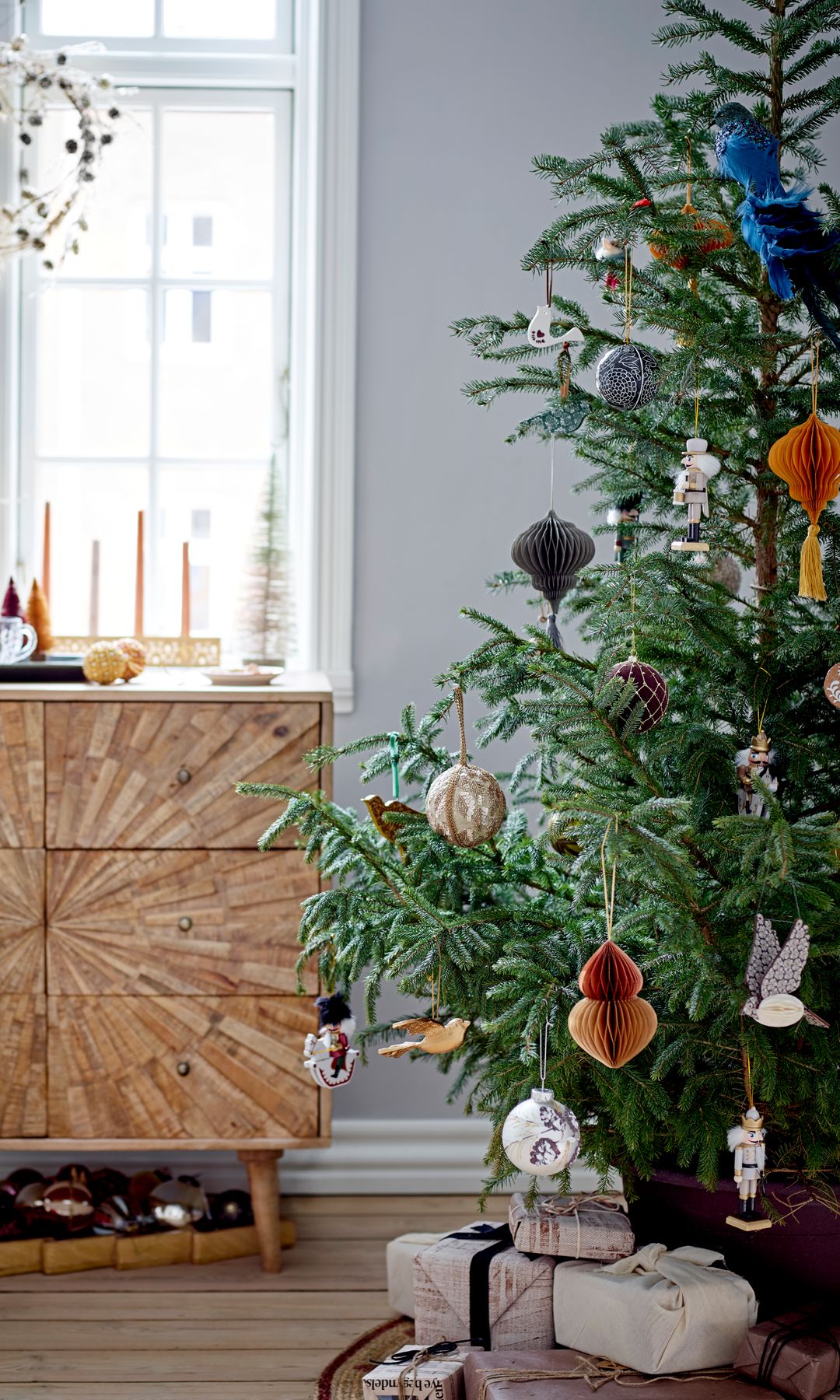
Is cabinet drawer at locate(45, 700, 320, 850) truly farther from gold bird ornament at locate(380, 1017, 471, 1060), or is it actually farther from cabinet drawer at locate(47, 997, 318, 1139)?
gold bird ornament at locate(380, 1017, 471, 1060)

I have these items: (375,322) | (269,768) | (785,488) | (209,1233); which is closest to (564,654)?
(785,488)

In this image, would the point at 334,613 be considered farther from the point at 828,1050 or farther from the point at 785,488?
Answer: the point at 828,1050

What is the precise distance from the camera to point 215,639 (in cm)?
237

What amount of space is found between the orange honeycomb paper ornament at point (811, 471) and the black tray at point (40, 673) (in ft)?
3.99

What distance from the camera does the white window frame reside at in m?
2.37

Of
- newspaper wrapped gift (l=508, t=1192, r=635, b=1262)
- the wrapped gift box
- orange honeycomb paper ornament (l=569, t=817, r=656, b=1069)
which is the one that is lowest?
the wrapped gift box

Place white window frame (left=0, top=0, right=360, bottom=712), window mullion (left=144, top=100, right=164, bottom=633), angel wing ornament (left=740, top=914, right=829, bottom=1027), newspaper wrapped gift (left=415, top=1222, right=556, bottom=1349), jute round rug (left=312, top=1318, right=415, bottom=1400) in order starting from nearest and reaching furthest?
angel wing ornament (left=740, top=914, right=829, bottom=1027) → newspaper wrapped gift (left=415, top=1222, right=556, bottom=1349) → jute round rug (left=312, top=1318, right=415, bottom=1400) → white window frame (left=0, top=0, right=360, bottom=712) → window mullion (left=144, top=100, right=164, bottom=633)

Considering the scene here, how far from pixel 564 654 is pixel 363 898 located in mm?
424

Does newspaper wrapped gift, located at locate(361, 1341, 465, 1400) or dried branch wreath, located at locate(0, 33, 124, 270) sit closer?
newspaper wrapped gift, located at locate(361, 1341, 465, 1400)

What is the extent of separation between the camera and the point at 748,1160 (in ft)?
4.62

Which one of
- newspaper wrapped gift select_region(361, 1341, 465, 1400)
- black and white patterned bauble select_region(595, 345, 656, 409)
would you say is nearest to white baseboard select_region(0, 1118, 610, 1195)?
newspaper wrapped gift select_region(361, 1341, 465, 1400)

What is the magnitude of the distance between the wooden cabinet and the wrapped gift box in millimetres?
544

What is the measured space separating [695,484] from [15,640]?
1253 mm

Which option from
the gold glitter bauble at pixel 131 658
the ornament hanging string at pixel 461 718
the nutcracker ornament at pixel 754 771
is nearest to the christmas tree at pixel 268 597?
the gold glitter bauble at pixel 131 658
